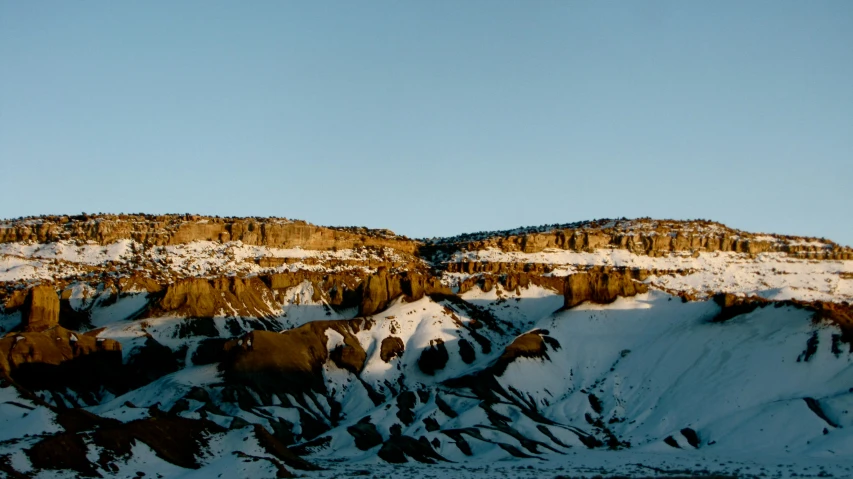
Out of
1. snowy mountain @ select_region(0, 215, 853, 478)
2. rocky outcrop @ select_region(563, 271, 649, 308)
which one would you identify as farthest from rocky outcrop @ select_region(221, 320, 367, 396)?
rocky outcrop @ select_region(563, 271, 649, 308)

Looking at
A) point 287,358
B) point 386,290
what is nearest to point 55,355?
point 287,358

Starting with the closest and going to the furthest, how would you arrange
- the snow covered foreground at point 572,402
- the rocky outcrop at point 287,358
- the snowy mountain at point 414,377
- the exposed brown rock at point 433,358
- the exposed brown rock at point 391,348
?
the snowy mountain at point 414,377, the snow covered foreground at point 572,402, the rocky outcrop at point 287,358, the exposed brown rock at point 433,358, the exposed brown rock at point 391,348

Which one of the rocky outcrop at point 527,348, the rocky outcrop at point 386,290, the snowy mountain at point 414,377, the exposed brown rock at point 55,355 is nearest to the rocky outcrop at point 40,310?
the snowy mountain at point 414,377

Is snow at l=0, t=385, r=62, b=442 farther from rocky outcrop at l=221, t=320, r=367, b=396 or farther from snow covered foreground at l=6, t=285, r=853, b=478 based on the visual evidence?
rocky outcrop at l=221, t=320, r=367, b=396

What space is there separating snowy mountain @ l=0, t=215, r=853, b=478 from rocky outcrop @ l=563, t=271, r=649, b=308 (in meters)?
0.29

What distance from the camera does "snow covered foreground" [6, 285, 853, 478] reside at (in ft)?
294

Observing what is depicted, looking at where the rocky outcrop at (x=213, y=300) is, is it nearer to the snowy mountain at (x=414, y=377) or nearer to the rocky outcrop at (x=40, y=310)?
the snowy mountain at (x=414, y=377)

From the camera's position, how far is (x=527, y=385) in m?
134

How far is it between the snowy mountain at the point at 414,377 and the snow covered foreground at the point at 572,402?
320 millimetres

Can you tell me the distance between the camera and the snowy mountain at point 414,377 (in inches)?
3472

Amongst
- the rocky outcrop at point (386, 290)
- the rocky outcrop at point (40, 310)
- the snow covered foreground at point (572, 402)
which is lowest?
the snow covered foreground at point (572, 402)

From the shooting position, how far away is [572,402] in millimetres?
130875

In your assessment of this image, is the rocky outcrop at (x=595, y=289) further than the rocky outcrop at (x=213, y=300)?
No

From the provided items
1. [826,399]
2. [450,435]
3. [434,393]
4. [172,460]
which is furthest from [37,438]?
[826,399]
